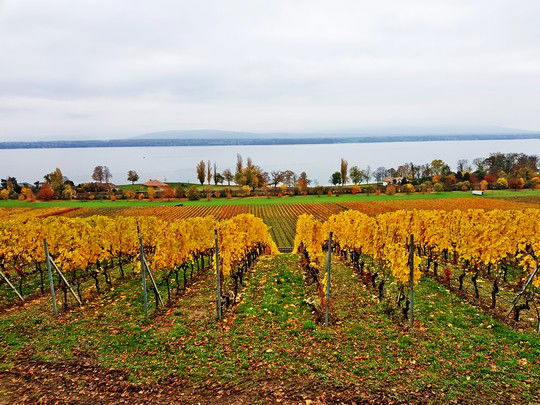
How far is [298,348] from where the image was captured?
11.0m

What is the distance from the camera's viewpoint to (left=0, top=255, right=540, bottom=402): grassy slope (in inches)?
359

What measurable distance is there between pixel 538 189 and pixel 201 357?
351 feet

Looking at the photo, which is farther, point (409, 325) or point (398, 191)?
point (398, 191)

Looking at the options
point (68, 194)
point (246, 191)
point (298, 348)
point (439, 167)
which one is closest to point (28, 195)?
point (68, 194)

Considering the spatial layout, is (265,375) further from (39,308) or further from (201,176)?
(201,176)

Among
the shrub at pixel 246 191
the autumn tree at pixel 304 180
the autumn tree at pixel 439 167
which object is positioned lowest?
the shrub at pixel 246 191

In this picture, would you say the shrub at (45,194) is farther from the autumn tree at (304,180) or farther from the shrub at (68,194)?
the autumn tree at (304,180)

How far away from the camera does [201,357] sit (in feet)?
35.0

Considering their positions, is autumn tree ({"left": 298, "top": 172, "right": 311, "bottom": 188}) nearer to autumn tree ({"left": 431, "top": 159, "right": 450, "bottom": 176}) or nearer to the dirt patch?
autumn tree ({"left": 431, "top": 159, "right": 450, "bottom": 176})

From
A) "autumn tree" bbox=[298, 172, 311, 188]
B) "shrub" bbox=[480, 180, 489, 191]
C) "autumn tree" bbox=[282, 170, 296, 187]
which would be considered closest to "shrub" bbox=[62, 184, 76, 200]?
A: "autumn tree" bbox=[282, 170, 296, 187]

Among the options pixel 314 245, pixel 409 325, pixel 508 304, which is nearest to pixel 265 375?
pixel 409 325

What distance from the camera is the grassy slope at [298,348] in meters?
9.12

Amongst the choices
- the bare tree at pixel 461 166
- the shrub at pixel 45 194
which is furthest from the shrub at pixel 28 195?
the bare tree at pixel 461 166

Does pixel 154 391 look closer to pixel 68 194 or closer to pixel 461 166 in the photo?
pixel 68 194
